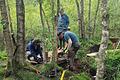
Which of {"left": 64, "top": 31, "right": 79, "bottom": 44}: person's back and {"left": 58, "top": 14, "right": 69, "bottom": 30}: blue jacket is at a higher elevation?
{"left": 58, "top": 14, "right": 69, "bottom": 30}: blue jacket

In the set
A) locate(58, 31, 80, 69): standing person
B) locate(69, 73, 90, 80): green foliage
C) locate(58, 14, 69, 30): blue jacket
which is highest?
locate(58, 14, 69, 30): blue jacket

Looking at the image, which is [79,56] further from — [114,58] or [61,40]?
[114,58]

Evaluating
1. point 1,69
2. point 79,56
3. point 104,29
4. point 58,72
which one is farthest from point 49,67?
point 104,29

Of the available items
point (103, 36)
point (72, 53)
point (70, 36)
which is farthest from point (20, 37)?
point (103, 36)

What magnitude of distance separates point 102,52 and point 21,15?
371 cm

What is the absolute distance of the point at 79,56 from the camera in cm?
1444

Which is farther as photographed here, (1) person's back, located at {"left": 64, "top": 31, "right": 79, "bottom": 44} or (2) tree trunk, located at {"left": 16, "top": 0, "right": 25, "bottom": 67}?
(1) person's back, located at {"left": 64, "top": 31, "right": 79, "bottom": 44}

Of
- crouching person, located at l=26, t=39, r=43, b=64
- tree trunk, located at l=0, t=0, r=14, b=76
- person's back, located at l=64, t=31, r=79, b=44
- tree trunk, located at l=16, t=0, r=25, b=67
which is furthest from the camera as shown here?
crouching person, located at l=26, t=39, r=43, b=64

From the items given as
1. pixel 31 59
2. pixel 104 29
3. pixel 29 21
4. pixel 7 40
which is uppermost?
pixel 104 29

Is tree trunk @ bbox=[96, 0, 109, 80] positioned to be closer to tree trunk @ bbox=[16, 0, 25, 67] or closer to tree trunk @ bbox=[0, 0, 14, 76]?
tree trunk @ bbox=[0, 0, 14, 76]

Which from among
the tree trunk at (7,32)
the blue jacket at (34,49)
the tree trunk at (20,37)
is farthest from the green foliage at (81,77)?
the blue jacket at (34,49)

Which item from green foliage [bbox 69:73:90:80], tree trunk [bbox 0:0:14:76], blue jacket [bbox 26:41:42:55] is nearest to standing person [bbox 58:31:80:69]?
green foliage [bbox 69:73:90:80]

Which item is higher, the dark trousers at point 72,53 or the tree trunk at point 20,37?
the tree trunk at point 20,37

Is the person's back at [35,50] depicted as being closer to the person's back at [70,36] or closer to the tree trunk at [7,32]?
A: the person's back at [70,36]
